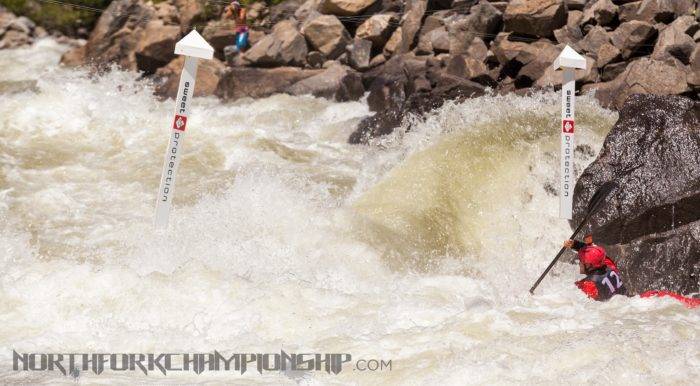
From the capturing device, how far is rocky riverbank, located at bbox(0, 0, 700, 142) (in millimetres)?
10008

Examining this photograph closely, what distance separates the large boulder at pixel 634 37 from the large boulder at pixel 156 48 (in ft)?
26.1

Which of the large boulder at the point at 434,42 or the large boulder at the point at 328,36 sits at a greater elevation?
the large boulder at the point at 434,42

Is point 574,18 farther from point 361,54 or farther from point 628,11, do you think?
point 361,54

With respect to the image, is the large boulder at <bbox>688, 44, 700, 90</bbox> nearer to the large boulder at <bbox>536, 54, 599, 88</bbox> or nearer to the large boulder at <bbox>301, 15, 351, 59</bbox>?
the large boulder at <bbox>536, 54, 599, 88</bbox>

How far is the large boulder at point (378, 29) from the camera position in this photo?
13.0 m

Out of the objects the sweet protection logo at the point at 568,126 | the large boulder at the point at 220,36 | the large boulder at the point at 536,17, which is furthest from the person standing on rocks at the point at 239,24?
the sweet protection logo at the point at 568,126

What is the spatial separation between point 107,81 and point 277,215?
296 inches

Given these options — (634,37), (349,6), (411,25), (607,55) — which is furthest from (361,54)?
(634,37)

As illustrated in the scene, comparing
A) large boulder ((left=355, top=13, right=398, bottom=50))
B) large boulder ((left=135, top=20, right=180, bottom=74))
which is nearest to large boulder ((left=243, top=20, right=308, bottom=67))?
large boulder ((left=355, top=13, right=398, bottom=50))

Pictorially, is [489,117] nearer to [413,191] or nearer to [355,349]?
[413,191]

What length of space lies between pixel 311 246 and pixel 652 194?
3071 millimetres

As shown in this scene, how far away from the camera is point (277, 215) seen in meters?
7.27

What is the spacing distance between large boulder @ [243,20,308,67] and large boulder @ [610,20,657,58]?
521 centimetres

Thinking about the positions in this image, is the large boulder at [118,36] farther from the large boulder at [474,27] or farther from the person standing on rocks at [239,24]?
the large boulder at [474,27]
